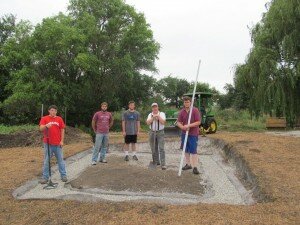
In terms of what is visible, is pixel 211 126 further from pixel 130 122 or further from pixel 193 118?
pixel 193 118

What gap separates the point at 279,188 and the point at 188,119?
263cm

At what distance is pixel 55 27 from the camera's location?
2684cm

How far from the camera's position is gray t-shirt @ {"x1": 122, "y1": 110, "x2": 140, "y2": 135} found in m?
11.0

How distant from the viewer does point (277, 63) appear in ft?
72.9

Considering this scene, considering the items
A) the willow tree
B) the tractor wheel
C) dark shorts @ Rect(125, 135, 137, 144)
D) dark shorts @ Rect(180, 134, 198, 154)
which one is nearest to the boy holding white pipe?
dark shorts @ Rect(180, 134, 198, 154)

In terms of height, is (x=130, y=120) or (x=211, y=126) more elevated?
(x=130, y=120)

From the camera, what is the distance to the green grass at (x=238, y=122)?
84.3 feet

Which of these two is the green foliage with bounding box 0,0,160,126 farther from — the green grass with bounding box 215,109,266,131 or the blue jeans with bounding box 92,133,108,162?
the blue jeans with bounding box 92,133,108,162

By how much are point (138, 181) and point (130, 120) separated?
10.4 feet

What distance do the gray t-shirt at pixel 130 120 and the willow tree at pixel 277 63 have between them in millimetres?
12811

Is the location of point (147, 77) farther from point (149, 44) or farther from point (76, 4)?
point (76, 4)

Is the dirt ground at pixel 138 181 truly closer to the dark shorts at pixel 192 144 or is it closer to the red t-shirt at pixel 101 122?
the dark shorts at pixel 192 144

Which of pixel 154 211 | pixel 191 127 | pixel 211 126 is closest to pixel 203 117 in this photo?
pixel 211 126

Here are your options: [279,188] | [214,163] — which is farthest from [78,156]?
[279,188]
